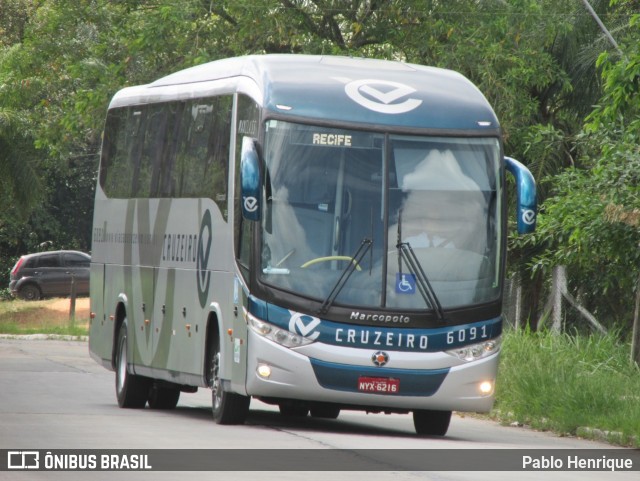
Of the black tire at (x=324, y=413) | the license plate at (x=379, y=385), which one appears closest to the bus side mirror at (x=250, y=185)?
the license plate at (x=379, y=385)

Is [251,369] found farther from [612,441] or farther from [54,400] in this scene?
[54,400]

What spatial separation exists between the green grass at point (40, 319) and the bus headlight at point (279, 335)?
24468 millimetres

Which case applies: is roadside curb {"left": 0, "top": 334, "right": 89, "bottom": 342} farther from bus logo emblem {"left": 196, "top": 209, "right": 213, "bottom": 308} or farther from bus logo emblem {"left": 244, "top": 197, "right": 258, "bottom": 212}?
bus logo emblem {"left": 244, "top": 197, "right": 258, "bottom": 212}

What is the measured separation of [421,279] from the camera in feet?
48.4

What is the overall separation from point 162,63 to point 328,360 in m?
17.7

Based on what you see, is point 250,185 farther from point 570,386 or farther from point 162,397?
point 162,397

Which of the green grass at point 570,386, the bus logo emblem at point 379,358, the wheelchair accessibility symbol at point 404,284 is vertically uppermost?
the wheelchair accessibility symbol at point 404,284

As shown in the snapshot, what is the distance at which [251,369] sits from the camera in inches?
572

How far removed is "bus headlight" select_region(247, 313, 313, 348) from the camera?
14477mm

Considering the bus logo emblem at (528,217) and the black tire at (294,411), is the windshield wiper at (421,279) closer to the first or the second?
the bus logo emblem at (528,217)

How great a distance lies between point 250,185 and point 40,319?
105 feet

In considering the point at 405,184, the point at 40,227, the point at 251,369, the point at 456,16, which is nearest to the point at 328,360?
the point at 251,369

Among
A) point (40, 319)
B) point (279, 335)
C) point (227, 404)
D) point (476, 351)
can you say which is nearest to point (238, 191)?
point (279, 335)

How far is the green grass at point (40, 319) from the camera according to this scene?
3969 cm
